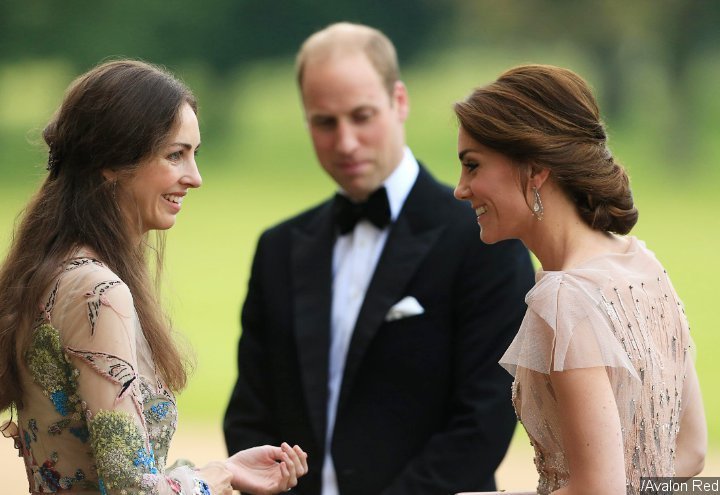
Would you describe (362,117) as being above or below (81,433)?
above

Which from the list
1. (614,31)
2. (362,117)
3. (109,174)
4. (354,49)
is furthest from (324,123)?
(614,31)

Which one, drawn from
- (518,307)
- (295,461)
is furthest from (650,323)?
(518,307)

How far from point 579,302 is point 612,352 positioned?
11 cm

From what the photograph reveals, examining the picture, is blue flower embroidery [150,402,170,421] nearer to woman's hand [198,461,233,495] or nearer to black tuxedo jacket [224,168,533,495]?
woman's hand [198,461,233,495]

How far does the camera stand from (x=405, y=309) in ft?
10.2

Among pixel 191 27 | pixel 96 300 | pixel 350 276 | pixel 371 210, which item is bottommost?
pixel 96 300

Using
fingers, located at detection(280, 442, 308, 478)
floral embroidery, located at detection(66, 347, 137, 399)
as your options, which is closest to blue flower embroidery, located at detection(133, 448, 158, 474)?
floral embroidery, located at detection(66, 347, 137, 399)

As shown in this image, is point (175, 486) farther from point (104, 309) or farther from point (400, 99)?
point (400, 99)

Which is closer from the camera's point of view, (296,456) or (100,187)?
(100,187)

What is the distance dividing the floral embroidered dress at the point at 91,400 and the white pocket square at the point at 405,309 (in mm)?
1172

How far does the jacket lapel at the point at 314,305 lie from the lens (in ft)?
10.3

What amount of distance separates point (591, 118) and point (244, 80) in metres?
8.35

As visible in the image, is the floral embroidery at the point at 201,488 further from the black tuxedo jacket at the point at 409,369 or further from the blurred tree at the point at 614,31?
Result: the blurred tree at the point at 614,31

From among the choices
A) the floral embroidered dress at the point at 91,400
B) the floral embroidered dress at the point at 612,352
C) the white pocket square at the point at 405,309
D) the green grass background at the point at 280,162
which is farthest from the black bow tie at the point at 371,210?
the green grass background at the point at 280,162
